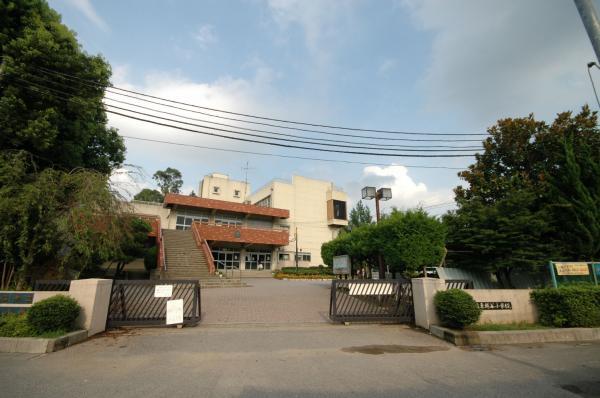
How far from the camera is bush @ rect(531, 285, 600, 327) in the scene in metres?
7.70

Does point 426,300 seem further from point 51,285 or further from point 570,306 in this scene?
point 51,285

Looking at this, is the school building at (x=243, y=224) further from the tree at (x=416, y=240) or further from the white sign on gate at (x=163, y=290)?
the tree at (x=416, y=240)

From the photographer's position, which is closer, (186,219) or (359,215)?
(186,219)

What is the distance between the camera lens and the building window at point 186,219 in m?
31.2

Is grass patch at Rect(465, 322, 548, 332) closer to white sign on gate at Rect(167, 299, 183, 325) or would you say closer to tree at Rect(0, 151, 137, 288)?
white sign on gate at Rect(167, 299, 183, 325)

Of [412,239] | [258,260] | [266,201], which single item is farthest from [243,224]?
[412,239]

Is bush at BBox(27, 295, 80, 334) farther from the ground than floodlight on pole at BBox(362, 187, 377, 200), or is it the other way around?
floodlight on pole at BBox(362, 187, 377, 200)

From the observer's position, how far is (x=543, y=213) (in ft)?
41.3

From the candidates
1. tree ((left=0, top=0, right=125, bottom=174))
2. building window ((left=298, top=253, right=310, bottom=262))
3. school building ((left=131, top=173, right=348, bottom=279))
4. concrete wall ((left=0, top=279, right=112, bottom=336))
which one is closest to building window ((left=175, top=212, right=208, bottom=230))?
school building ((left=131, top=173, right=348, bottom=279))

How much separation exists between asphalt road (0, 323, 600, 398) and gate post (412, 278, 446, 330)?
2.87 ft

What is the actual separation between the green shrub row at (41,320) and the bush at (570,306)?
39.6ft

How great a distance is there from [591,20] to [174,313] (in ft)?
34.9

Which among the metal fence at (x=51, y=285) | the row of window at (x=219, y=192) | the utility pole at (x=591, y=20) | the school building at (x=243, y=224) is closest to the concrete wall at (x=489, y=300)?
the utility pole at (x=591, y=20)

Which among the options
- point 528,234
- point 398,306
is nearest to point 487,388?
point 398,306
